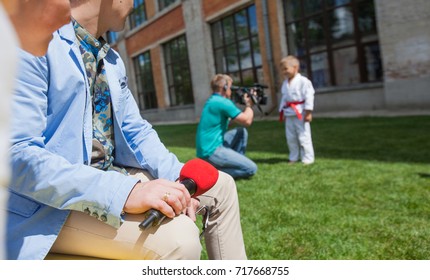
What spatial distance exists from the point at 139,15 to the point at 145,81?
2.88 m

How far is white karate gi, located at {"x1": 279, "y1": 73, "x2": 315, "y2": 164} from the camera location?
4934mm

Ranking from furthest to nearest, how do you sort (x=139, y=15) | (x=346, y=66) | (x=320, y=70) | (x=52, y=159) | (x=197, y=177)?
(x=139, y=15) → (x=320, y=70) → (x=346, y=66) → (x=197, y=177) → (x=52, y=159)

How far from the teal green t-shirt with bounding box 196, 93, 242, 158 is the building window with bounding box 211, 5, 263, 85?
336 inches

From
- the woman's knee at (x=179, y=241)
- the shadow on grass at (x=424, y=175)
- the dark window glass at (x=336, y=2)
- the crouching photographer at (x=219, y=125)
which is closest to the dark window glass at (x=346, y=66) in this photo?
the dark window glass at (x=336, y=2)

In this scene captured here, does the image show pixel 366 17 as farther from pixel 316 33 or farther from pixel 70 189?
pixel 70 189

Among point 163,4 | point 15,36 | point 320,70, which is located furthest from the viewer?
point 163,4

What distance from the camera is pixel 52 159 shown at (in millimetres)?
1119

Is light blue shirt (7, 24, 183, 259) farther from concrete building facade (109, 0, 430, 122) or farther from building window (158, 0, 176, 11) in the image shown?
building window (158, 0, 176, 11)

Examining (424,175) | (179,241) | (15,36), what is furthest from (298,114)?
(15,36)

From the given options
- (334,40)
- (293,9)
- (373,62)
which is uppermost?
(293,9)

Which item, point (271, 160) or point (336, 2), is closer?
point (271, 160)

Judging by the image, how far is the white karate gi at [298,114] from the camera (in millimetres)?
4934
